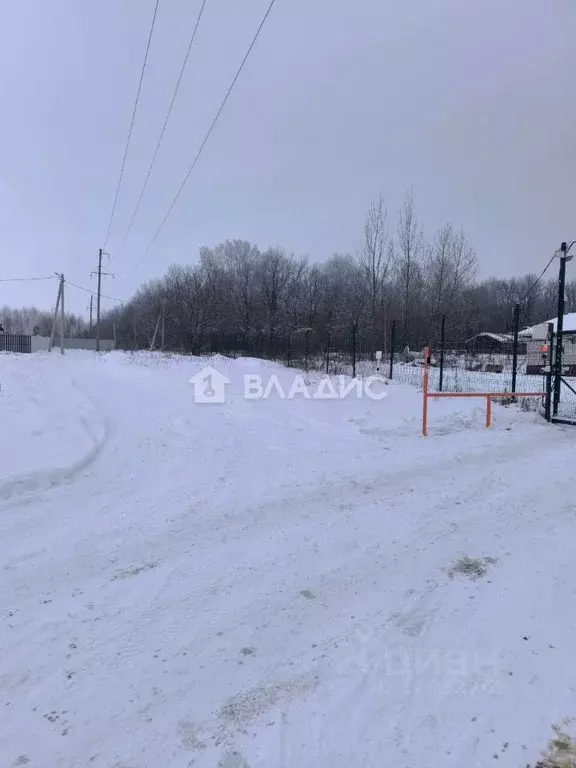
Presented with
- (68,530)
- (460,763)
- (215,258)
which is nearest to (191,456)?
(68,530)

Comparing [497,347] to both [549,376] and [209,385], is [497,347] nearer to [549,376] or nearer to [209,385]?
[549,376]

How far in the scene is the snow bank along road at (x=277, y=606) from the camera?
85.4 inches

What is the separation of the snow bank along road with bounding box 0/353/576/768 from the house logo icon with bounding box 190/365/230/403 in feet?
13.8

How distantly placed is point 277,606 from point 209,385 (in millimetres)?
10281

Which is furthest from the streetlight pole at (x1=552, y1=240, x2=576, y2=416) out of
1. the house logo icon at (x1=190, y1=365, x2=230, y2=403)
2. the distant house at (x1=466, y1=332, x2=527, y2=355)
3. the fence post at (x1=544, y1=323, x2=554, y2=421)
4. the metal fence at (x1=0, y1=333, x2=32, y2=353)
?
the metal fence at (x1=0, y1=333, x2=32, y2=353)

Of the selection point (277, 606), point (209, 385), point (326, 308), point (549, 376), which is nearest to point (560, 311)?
point (549, 376)

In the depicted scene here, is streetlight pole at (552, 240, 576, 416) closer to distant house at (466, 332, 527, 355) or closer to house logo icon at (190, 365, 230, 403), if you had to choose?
distant house at (466, 332, 527, 355)

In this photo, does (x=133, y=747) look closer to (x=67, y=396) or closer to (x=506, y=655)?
(x=506, y=655)

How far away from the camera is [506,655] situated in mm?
2697

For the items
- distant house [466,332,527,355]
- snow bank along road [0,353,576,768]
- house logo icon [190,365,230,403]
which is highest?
distant house [466,332,527,355]

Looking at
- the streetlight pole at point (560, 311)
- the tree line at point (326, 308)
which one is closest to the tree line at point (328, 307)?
the tree line at point (326, 308)

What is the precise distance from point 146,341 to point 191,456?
4585 cm

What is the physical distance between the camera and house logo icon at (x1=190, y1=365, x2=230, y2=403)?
1125cm

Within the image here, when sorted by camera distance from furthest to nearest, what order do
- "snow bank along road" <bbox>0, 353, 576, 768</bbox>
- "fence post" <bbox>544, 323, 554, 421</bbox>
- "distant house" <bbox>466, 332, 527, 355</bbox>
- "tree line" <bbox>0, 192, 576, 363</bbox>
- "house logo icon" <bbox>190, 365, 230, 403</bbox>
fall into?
"tree line" <bbox>0, 192, 576, 363</bbox> < "distant house" <bbox>466, 332, 527, 355</bbox> < "house logo icon" <bbox>190, 365, 230, 403</bbox> < "fence post" <bbox>544, 323, 554, 421</bbox> < "snow bank along road" <bbox>0, 353, 576, 768</bbox>
